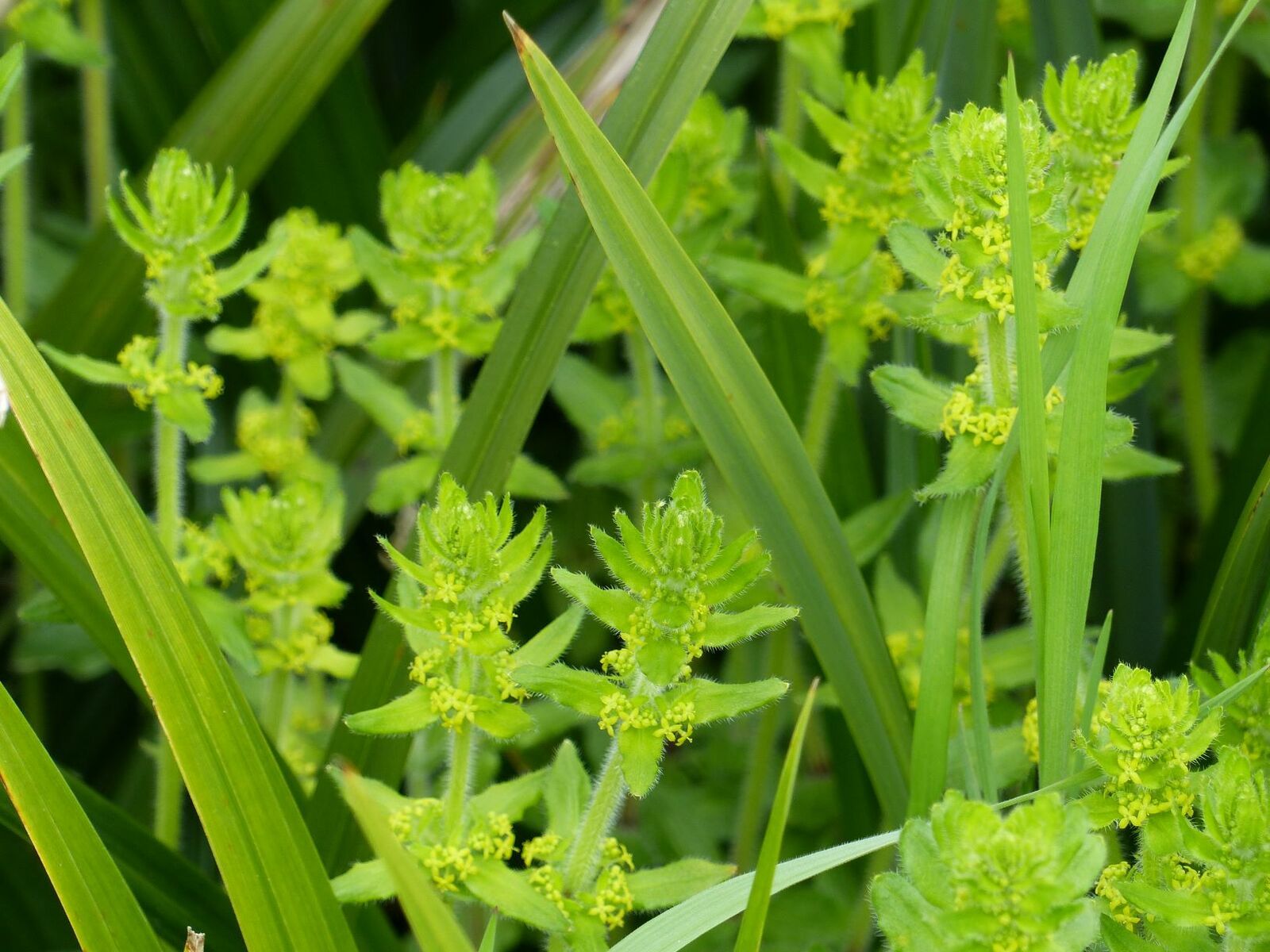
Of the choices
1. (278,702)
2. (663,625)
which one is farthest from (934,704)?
(278,702)

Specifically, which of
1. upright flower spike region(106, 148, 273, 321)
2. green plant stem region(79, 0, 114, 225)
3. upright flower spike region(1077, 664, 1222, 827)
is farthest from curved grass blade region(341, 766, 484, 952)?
green plant stem region(79, 0, 114, 225)

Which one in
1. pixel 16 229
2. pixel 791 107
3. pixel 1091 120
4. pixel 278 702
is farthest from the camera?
pixel 16 229

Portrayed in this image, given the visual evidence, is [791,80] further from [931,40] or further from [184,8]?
[184,8]

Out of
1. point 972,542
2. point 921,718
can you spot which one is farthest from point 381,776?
point 972,542

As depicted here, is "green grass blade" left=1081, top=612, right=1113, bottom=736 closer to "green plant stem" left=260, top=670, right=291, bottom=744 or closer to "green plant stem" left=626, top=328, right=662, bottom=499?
"green plant stem" left=626, top=328, right=662, bottom=499

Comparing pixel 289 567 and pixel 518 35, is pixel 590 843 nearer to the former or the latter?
pixel 289 567
